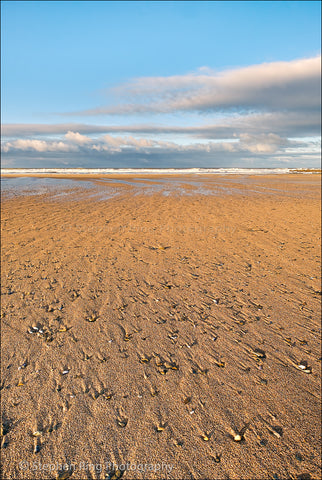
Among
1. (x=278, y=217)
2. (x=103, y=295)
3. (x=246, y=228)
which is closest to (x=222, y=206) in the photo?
(x=278, y=217)

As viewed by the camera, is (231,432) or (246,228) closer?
(231,432)

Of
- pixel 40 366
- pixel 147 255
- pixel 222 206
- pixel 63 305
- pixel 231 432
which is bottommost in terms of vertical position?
pixel 231 432

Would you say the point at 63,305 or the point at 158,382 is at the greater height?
the point at 63,305

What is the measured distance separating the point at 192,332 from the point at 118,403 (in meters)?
2.34

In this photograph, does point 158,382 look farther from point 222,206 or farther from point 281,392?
point 222,206

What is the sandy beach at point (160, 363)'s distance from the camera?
11.9ft

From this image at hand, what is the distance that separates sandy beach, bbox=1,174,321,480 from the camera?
3.63 m

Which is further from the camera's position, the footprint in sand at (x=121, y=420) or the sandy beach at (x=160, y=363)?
the footprint in sand at (x=121, y=420)

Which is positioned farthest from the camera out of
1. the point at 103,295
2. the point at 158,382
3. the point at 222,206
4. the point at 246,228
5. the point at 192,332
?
the point at 222,206

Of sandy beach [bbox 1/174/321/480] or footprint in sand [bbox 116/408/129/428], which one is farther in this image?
footprint in sand [bbox 116/408/129/428]

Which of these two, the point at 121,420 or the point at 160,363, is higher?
the point at 160,363

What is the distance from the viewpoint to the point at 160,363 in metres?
5.27

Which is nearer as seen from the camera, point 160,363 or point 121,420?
point 121,420

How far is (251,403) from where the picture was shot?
4.40m
